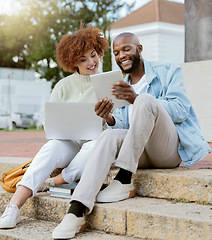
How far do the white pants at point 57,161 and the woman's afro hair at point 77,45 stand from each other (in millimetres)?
768

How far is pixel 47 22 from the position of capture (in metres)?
28.4

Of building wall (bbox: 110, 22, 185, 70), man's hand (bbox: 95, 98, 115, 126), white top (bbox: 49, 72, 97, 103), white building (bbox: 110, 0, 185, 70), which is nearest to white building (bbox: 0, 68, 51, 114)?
white building (bbox: 110, 0, 185, 70)

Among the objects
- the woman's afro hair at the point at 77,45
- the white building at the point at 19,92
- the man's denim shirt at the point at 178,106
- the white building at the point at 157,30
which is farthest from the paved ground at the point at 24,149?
the white building at the point at 19,92

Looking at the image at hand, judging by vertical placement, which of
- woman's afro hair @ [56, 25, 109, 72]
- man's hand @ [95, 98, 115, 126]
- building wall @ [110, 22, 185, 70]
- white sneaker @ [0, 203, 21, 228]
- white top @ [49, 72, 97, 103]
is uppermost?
building wall @ [110, 22, 185, 70]

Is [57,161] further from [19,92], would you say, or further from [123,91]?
[19,92]

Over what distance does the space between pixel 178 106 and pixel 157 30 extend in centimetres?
1587

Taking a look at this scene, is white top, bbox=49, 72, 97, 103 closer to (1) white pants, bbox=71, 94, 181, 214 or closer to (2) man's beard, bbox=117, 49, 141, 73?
(2) man's beard, bbox=117, 49, 141, 73

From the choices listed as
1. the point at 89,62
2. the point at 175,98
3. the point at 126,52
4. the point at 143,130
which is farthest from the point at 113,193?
the point at 89,62

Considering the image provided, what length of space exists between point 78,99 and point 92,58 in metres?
0.40

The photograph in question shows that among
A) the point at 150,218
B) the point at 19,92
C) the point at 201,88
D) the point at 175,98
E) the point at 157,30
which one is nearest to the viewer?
the point at 150,218

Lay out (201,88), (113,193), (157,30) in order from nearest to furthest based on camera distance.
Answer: (113,193) < (201,88) < (157,30)

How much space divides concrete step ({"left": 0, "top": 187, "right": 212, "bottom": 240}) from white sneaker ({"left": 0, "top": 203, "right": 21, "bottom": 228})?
288 millimetres

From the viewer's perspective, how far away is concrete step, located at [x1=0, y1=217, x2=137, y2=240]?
250 cm

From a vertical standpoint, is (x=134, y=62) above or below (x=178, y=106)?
above
